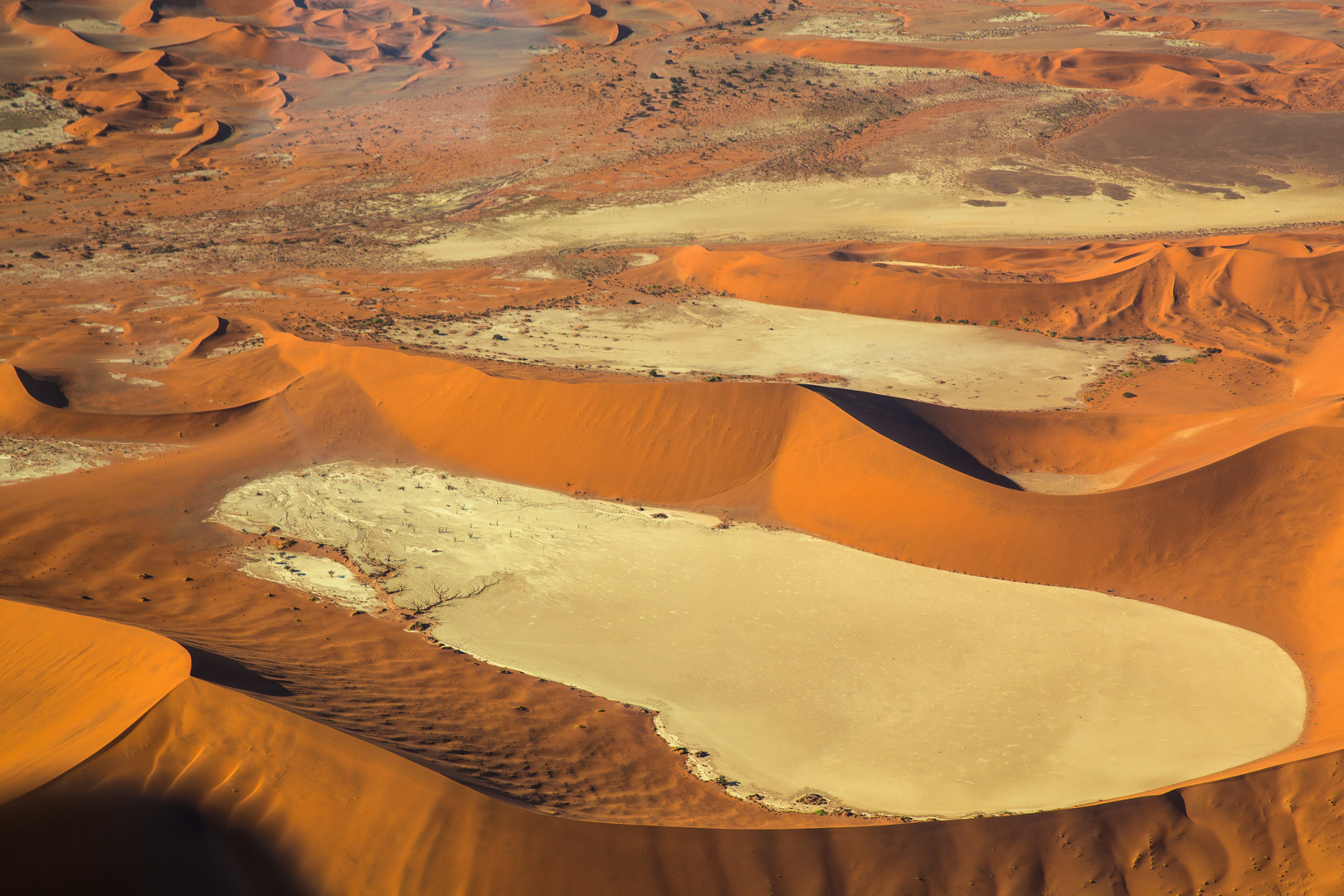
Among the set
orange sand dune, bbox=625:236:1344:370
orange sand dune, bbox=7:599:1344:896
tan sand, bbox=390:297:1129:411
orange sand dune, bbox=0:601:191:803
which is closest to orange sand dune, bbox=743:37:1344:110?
orange sand dune, bbox=625:236:1344:370

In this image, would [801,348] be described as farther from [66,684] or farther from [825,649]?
[66,684]

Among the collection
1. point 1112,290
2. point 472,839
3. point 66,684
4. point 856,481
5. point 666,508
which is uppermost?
point 472,839

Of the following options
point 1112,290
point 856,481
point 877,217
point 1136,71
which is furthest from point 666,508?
point 1136,71

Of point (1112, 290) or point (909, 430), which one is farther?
point (1112, 290)

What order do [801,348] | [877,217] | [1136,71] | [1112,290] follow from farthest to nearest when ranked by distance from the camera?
1. [1136,71]
2. [877,217]
3. [1112,290]
4. [801,348]

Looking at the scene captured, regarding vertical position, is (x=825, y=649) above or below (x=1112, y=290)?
below

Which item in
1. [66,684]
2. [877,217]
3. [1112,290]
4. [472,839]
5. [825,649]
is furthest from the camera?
[877,217]

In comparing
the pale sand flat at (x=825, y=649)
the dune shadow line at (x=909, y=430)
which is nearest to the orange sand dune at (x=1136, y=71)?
the dune shadow line at (x=909, y=430)
